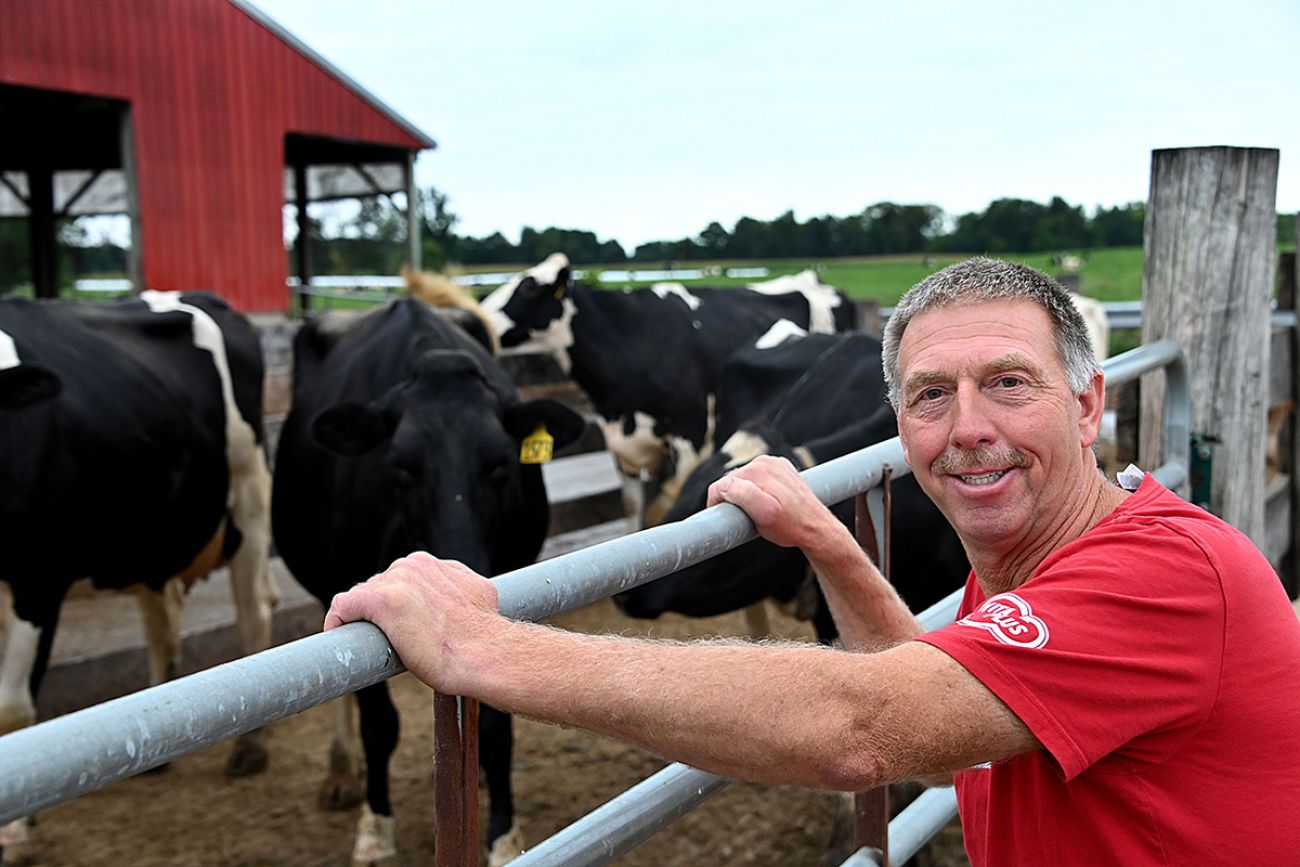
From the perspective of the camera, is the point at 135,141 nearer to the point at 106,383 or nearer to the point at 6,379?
the point at 106,383

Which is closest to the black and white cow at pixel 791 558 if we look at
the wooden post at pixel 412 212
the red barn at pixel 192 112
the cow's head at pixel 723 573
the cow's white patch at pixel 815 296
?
the cow's head at pixel 723 573

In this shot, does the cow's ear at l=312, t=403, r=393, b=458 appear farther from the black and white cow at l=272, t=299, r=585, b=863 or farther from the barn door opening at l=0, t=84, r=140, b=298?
the barn door opening at l=0, t=84, r=140, b=298

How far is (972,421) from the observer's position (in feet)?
4.91

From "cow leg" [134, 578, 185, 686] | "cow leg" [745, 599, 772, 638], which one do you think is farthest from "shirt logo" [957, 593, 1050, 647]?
"cow leg" [745, 599, 772, 638]

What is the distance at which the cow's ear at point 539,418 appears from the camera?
13.0 ft

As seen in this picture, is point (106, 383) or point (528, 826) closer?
point (528, 826)

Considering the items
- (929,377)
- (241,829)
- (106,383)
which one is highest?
(929,377)

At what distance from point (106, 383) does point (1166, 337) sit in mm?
3783

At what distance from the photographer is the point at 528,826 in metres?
4.27

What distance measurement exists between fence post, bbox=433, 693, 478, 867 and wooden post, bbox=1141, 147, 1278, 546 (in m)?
2.50

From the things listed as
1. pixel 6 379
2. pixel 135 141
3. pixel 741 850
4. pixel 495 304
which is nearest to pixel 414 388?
pixel 6 379

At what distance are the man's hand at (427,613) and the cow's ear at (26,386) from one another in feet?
10.3

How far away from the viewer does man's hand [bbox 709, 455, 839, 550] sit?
5.22ft

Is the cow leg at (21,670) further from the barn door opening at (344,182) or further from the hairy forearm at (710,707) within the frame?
the barn door opening at (344,182)
